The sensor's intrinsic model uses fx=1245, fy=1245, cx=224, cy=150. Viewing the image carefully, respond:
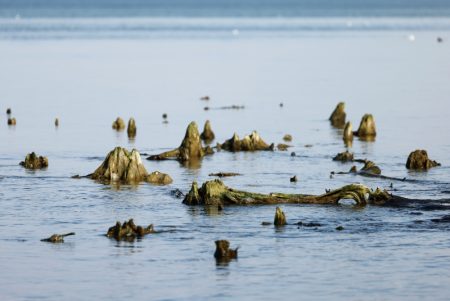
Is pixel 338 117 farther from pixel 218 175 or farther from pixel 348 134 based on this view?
pixel 218 175

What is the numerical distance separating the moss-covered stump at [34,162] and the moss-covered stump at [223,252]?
21.6 metres

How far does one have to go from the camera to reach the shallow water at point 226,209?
34.0 m

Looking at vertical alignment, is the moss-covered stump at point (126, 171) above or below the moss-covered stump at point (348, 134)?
below

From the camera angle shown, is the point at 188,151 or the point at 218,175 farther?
the point at 188,151

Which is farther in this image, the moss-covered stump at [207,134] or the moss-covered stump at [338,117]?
the moss-covered stump at [338,117]

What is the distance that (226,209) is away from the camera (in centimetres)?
4434

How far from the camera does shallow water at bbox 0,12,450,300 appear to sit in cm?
3403

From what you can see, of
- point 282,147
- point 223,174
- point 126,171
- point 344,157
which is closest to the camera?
point 126,171

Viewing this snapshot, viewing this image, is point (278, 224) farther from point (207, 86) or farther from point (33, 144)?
point (207, 86)

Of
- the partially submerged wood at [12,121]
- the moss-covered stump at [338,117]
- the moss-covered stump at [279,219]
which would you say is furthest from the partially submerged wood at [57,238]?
the moss-covered stump at [338,117]

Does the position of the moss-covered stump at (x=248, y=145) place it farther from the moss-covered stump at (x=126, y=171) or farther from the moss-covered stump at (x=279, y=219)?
the moss-covered stump at (x=279, y=219)

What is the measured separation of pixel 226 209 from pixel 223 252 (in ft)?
26.3

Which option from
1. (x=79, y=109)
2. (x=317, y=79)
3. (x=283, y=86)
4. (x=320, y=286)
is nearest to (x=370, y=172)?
(x=320, y=286)

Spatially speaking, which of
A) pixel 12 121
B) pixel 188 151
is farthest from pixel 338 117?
pixel 188 151
